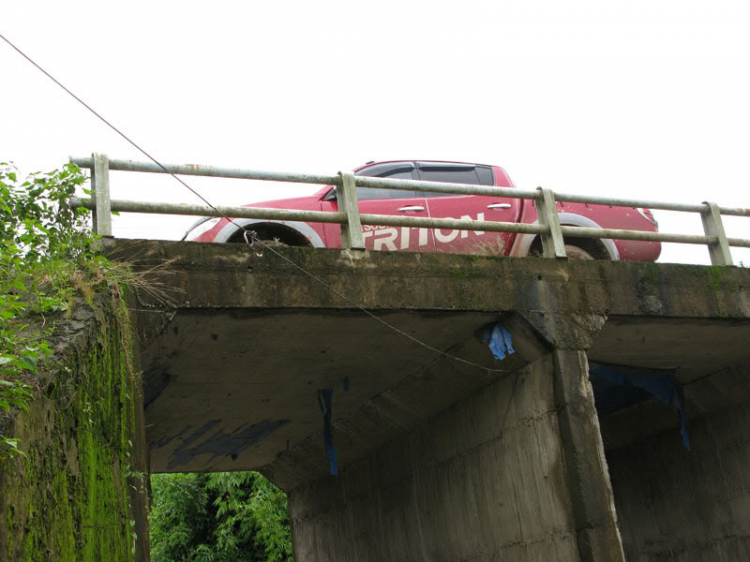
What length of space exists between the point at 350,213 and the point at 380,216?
1.03 feet

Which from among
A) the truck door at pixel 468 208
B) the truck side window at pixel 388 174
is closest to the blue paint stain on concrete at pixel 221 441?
the truck side window at pixel 388 174

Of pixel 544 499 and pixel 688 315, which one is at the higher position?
pixel 688 315

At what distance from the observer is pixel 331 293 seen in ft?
26.8

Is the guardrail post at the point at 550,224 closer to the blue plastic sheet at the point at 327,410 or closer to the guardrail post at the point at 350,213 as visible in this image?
the guardrail post at the point at 350,213

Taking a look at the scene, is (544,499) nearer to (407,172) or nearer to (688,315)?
(688,315)

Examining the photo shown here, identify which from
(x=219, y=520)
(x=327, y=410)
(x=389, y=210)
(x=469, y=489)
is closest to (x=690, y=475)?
(x=469, y=489)

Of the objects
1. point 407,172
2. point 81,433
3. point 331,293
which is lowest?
point 81,433

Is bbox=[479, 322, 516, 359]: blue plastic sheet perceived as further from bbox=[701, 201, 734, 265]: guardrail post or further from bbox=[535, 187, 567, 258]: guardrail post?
bbox=[701, 201, 734, 265]: guardrail post

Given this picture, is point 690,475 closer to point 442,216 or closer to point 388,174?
point 442,216

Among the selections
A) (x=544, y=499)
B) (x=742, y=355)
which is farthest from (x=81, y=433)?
(x=742, y=355)

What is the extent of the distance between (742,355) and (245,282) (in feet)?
22.9

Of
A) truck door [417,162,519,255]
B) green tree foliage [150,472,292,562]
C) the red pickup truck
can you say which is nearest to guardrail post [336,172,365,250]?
the red pickup truck

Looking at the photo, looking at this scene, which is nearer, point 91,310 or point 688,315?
point 91,310

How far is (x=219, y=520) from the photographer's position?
Result: 23188 mm
